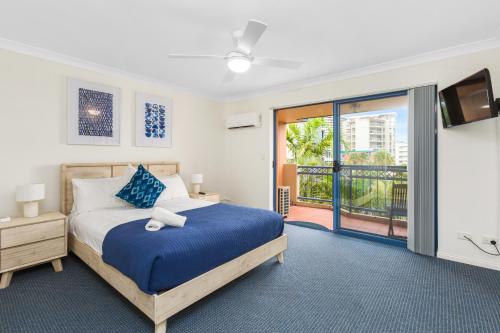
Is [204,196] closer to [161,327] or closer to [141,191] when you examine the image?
[141,191]

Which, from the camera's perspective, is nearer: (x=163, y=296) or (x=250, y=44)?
(x=163, y=296)

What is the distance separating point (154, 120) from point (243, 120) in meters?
1.69

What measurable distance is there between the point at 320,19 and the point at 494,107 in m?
1.85

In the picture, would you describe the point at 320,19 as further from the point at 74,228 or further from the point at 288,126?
the point at 288,126

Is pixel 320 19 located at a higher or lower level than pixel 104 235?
higher

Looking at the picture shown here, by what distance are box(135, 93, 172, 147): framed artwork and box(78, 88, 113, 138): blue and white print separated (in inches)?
16.4

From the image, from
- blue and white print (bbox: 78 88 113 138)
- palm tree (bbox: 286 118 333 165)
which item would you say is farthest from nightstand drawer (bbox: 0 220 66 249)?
palm tree (bbox: 286 118 333 165)

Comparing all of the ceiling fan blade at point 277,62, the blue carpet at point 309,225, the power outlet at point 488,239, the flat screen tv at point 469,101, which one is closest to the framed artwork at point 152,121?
the ceiling fan blade at point 277,62

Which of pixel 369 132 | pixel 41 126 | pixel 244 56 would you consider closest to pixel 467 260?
pixel 369 132

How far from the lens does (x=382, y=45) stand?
9.60ft

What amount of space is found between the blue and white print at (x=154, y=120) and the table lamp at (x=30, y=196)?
1.73 metres

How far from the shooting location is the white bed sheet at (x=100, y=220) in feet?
7.80

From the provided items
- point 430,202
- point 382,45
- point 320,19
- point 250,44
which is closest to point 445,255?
point 430,202

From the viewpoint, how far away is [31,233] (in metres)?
2.51
